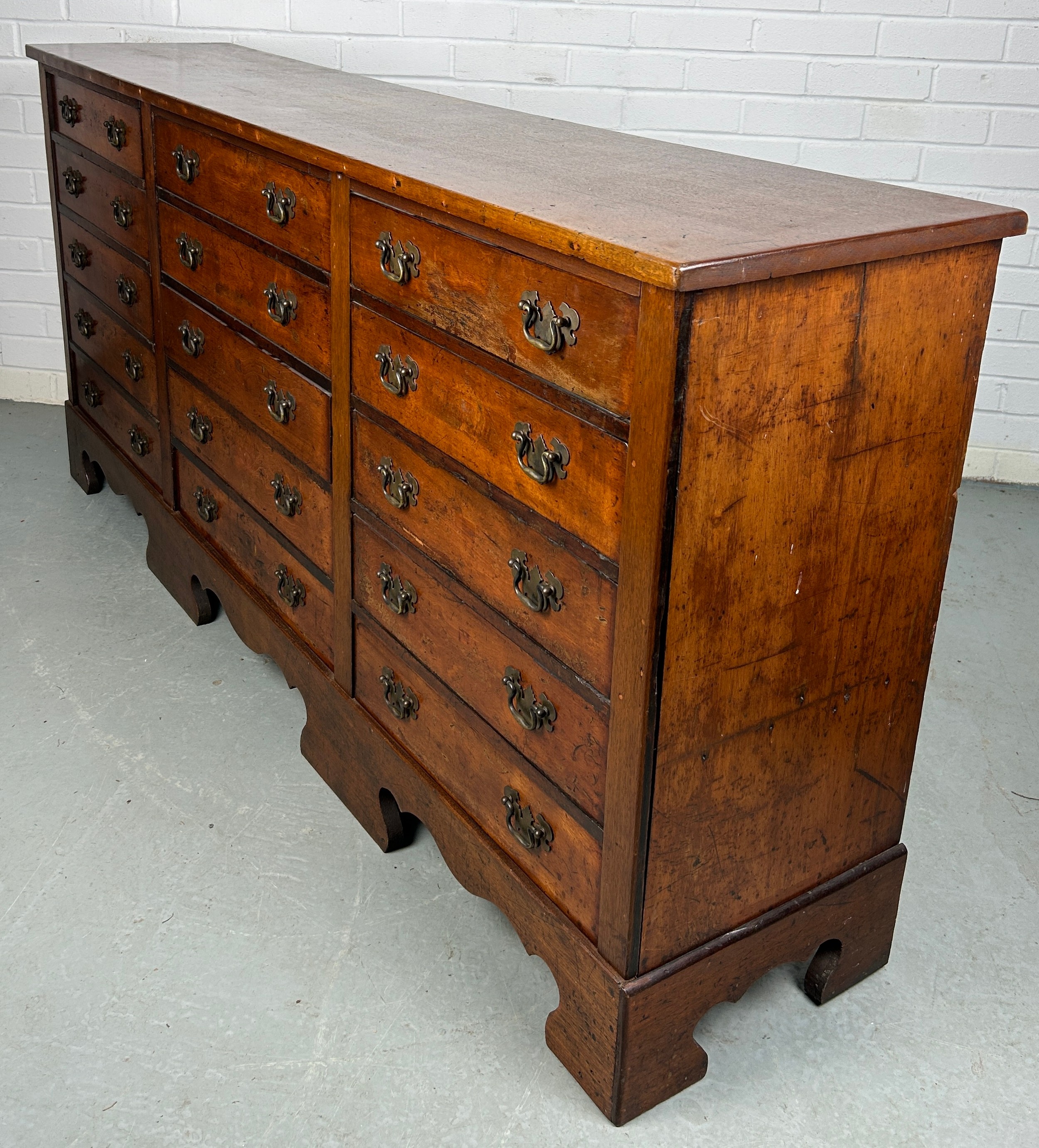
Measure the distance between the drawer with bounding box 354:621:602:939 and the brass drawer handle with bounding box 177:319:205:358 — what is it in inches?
32.8

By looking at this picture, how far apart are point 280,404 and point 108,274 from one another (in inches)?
44.1

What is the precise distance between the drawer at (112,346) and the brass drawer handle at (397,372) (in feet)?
4.18

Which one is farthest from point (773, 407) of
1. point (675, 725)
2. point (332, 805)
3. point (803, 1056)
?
point (332, 805)

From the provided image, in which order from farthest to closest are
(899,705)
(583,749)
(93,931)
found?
(93,931)
(899,705)
(583,749)

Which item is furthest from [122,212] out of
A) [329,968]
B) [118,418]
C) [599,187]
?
[329,968]

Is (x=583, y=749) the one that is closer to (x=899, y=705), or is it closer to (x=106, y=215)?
(x=899, y=705)

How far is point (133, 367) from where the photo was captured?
3238 millimetres

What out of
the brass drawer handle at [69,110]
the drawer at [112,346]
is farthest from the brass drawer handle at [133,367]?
the brass drawer handle at [69,110]

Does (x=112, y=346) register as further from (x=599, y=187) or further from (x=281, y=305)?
(x=599, y=187)

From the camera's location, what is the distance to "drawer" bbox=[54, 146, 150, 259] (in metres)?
2.97

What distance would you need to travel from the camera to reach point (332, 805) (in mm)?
2492

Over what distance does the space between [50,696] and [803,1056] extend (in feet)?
5.76

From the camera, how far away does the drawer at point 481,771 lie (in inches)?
71.6

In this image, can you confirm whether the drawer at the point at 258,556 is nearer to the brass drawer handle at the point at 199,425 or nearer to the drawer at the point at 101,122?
the brass drawer handle at the point at 199,425
